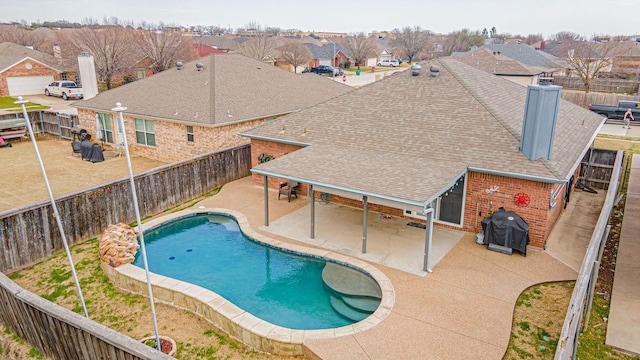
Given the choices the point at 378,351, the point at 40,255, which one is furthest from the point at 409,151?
the point at 40,255

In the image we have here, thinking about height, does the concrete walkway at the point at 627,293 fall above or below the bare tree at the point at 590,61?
below

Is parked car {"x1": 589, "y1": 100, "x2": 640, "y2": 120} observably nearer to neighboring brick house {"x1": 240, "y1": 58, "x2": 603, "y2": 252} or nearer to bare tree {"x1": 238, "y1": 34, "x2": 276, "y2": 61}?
neighboring brick house {"x1": 240, "y1": 58, "x2": 603, "y2": 252}

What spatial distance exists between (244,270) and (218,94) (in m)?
12.6

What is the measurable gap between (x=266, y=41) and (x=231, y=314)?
171 feet

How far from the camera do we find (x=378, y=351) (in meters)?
8.00

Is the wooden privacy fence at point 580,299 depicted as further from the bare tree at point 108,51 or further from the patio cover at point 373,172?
the bare tree at point 108,51

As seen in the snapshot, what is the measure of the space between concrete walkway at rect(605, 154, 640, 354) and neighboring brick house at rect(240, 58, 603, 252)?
1.94 meters

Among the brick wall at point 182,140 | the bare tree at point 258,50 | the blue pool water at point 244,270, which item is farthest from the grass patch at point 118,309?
the bare tree at point 258,50

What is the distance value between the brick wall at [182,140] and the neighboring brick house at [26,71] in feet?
99.7

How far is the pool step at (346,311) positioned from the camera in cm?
951

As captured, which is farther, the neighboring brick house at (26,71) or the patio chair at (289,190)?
the neighboring brick house at (26,71)

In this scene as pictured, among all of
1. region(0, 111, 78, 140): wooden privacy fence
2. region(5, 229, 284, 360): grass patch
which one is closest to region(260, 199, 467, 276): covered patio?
region(5, 229, 284, 360): grass patch

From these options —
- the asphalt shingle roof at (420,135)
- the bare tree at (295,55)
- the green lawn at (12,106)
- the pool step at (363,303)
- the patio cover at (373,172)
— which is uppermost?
the bare tree at (295,55)

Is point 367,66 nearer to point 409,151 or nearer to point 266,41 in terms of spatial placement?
point 266,41
